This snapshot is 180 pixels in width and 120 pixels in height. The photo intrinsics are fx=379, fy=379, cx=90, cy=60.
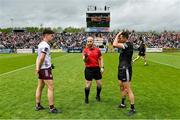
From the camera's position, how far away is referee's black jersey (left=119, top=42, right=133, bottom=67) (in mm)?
9867

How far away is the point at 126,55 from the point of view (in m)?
9.97

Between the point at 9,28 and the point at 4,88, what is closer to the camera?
the point at 4,88

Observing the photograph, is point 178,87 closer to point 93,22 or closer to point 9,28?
point 93,22

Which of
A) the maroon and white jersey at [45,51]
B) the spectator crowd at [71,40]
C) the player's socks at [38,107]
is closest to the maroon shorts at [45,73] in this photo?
the maroon and white jersey at [45,51]

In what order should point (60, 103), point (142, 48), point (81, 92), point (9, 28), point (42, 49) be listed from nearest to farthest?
point (42, 49)
point (60, 103)
point (81, 92)
point (142, 48)
point (9, 28)

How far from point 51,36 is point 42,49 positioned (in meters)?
0.47

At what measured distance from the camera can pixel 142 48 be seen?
98.6 feet

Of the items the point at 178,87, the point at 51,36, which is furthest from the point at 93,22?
the point at 51,36

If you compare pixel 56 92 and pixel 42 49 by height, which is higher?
pixel 42 49

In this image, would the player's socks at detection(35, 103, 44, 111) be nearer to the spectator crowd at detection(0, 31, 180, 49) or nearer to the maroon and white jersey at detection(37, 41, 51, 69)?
the maroon and white jersey at detection(37, 41, 51, 69)

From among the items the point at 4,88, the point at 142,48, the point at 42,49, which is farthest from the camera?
the point at 142,48

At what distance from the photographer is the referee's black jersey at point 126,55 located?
987cm

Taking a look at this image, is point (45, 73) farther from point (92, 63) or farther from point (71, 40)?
point (71, 40)

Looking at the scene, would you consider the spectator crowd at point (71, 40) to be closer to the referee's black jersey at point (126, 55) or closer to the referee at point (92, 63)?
the referee at point (92, 63)
